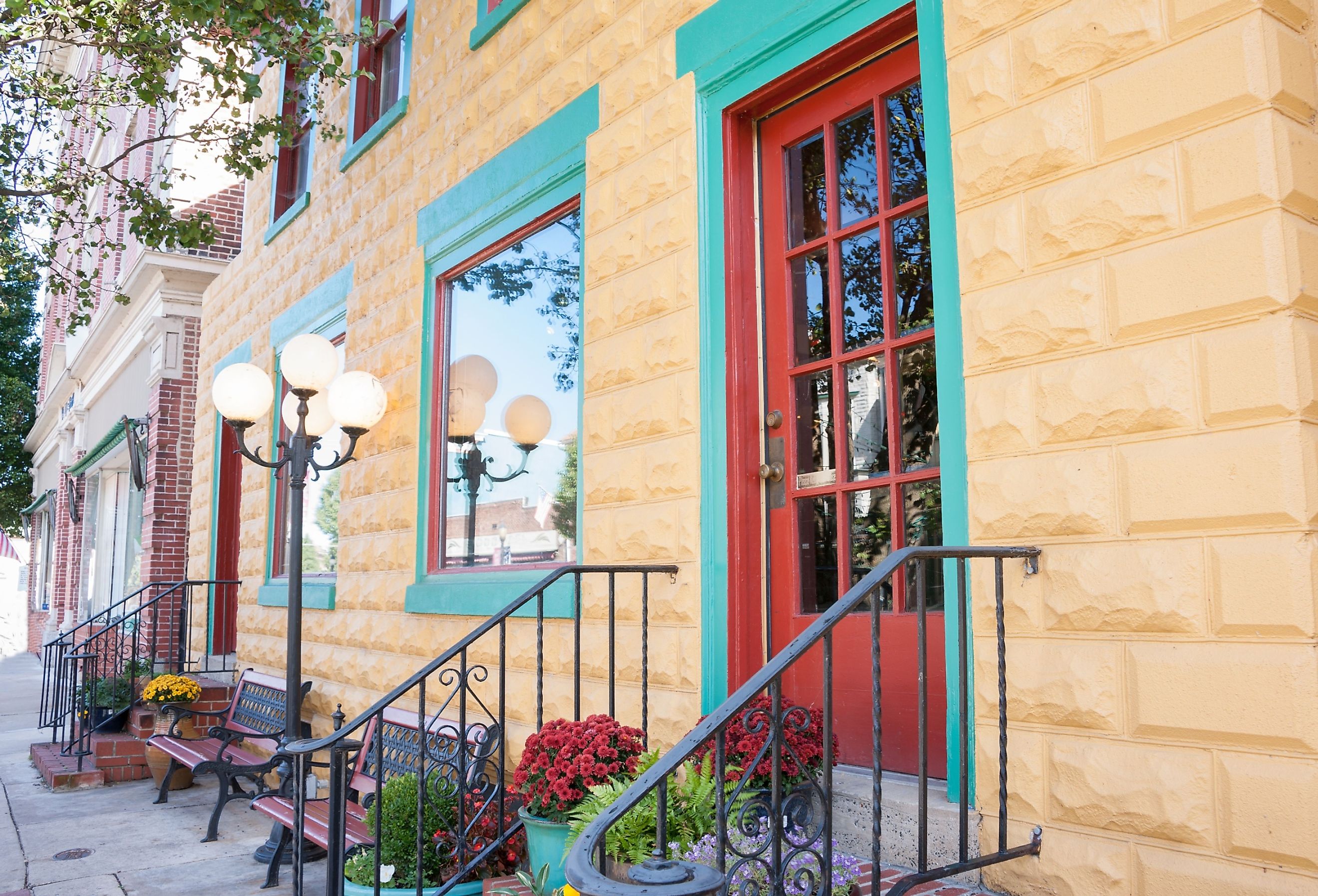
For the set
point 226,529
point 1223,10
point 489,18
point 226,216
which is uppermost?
point 226,216

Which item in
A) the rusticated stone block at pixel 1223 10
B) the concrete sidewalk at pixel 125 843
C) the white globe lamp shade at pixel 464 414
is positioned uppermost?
the rusticated stone block at pixel 1223 10

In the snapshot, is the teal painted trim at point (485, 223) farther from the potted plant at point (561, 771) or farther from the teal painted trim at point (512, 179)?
the potted plant at point (561, 771)

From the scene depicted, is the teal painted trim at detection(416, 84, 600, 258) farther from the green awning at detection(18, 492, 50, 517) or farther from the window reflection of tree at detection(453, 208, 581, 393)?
the green awning at detection(18, 492, 50, 517)

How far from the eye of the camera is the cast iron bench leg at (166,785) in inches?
293

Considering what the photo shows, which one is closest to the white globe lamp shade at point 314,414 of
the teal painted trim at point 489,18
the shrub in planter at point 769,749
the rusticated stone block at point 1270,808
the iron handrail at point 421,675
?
the teal painted trim at point 489,18

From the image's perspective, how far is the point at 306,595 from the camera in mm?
7633

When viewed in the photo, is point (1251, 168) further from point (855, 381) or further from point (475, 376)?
point (475, 376)

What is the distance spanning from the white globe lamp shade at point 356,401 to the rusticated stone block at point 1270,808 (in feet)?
16.0

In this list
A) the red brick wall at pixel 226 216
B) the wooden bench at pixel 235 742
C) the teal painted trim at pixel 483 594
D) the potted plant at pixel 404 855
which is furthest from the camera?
the red brick wall at pixel 226 216

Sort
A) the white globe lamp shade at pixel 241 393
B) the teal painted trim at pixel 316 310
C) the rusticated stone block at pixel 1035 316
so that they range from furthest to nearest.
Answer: the teal painted trim at pixel 316 310, the white globe lamp shade at pixel 241 393, the rusticated stone block at pixel 1035 316

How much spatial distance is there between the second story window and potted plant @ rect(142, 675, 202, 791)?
420 centimetres

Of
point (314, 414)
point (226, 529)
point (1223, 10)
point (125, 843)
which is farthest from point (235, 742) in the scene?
point (1223, 10)

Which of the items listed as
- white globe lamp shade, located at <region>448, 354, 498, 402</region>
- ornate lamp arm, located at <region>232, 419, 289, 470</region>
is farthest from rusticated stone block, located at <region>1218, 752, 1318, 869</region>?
ornate lamp arm, located at <region>232, 419, 289, 470</region>

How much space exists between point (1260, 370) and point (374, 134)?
631 centimetres
